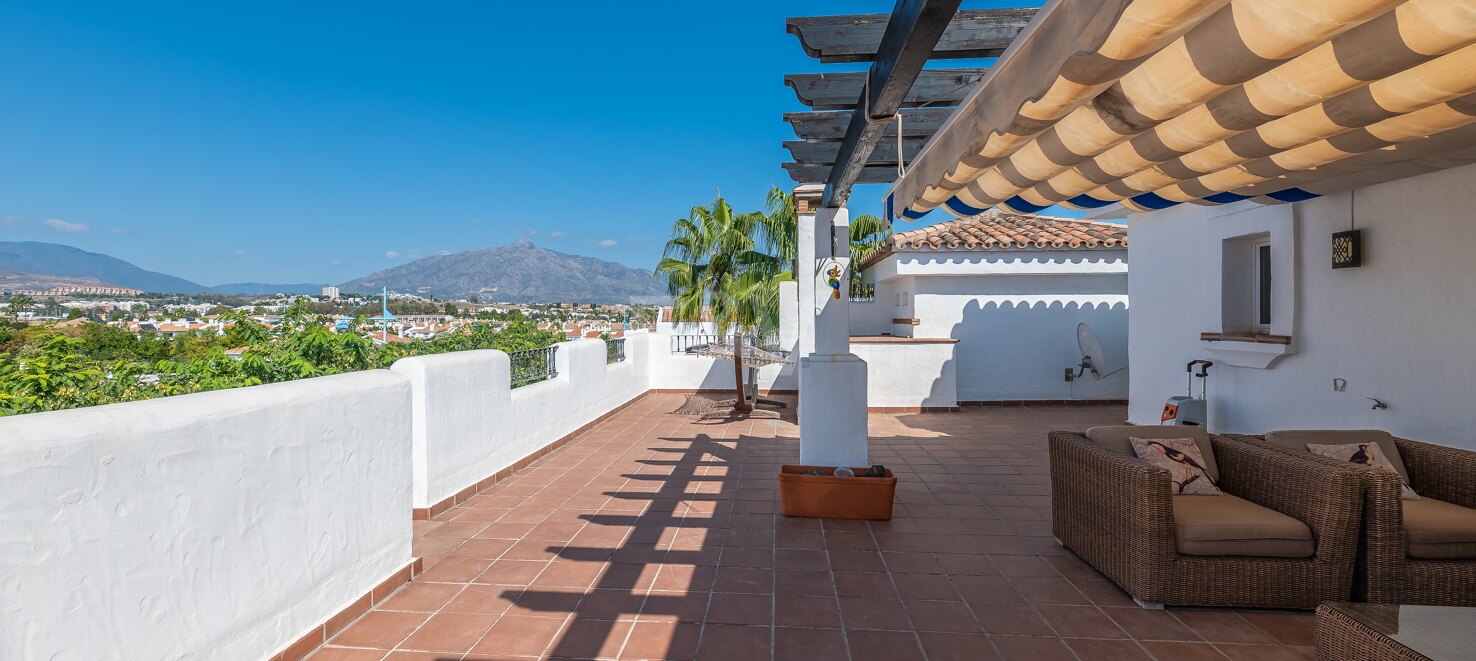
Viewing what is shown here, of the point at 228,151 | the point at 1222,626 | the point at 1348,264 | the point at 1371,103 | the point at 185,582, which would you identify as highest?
the point at 228,151

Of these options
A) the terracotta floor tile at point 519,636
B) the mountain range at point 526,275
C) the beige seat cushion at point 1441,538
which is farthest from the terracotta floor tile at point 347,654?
the mountain range at point 526,275

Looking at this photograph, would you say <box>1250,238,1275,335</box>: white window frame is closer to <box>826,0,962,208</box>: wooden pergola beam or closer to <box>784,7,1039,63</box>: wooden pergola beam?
<box>826,0,962,208</box>: wooden pergola beam

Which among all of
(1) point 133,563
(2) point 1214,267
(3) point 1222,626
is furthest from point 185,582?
Result: (2) point 1214,267

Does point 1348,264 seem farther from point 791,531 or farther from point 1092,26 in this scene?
point 1092,26

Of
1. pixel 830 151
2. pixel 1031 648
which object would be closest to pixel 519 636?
pixel 1031 648

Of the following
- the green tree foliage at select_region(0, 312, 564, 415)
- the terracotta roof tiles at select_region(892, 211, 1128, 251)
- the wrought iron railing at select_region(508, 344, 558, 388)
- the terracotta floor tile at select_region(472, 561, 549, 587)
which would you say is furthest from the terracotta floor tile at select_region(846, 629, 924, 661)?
the terracotta roof tiles at select_region(892, 211, 1128, 251)

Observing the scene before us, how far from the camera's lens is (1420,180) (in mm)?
4422

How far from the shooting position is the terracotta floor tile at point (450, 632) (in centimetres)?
297

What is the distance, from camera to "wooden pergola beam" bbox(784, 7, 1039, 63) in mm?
3340

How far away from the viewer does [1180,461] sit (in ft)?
12.8

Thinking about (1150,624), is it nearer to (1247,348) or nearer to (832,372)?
(832,372)

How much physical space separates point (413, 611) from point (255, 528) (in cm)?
93

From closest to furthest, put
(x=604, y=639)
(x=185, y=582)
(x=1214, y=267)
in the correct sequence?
1. (x=185, y=582)
2. (x=604, y=639)
3. (x=1214, y=267)

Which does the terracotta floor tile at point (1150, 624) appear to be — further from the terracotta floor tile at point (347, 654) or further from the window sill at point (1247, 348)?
the window sill at point (1247, 348)
